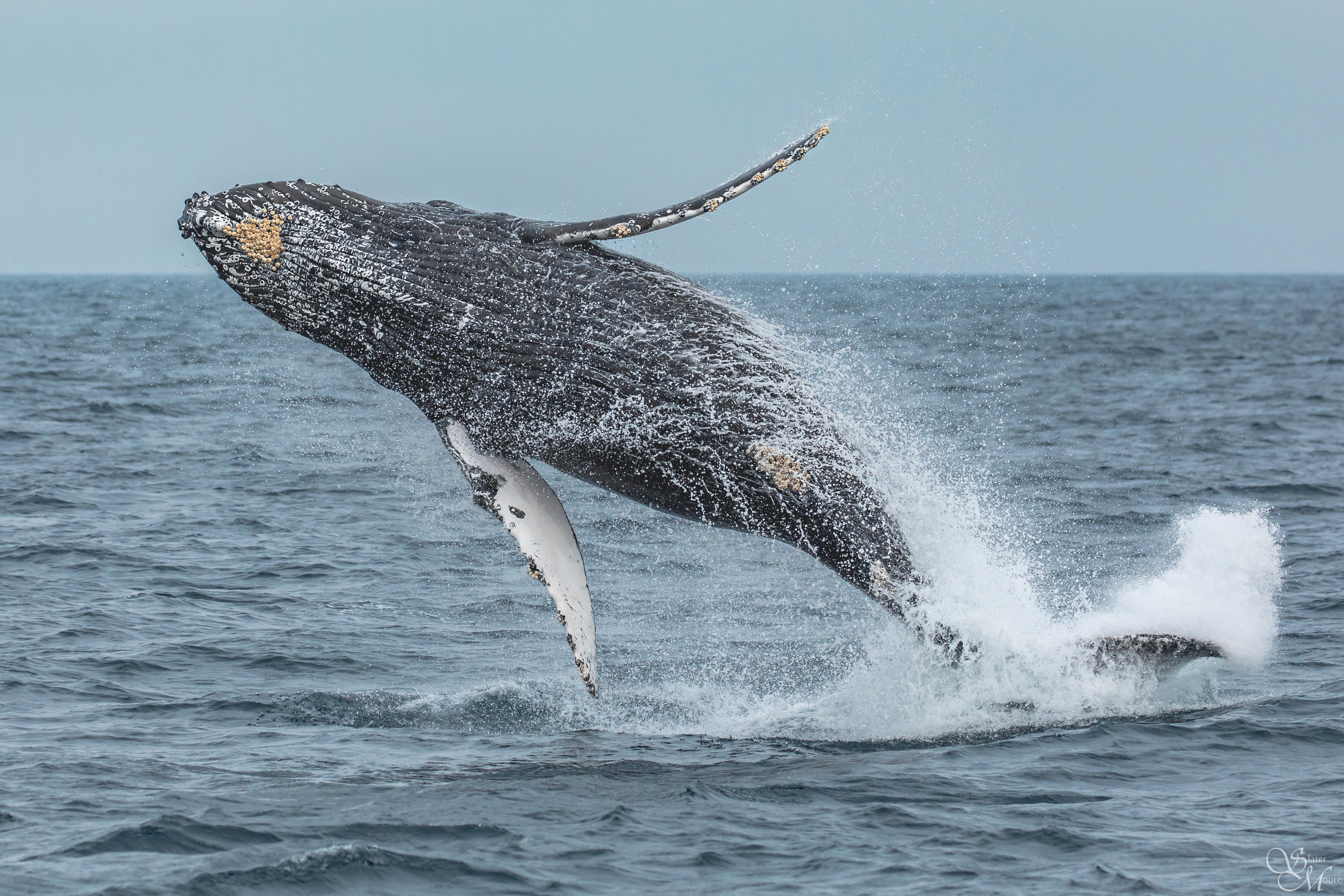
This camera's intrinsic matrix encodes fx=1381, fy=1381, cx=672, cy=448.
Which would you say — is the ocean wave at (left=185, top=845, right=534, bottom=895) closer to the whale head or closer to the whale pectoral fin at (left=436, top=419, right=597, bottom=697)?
the whale pectoral fin at (left=436, top=419, right=597, bottom=697)

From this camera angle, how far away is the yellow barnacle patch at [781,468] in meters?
10.9

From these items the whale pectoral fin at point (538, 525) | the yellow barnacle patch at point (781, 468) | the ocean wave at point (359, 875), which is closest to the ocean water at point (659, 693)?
the ocean wave at point (359, 875)

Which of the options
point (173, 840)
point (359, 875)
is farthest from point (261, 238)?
point (359, 875)

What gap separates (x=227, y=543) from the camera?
62.9ft

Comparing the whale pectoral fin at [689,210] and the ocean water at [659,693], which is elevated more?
the whale pectoral fin at [689,210]

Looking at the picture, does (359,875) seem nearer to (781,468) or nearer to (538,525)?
(538,525)

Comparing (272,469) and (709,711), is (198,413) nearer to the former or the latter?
(272,469)

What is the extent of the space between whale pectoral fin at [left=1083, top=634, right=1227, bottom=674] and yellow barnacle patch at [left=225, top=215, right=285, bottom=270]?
24.1 ft

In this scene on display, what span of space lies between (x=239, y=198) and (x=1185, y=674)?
902cm

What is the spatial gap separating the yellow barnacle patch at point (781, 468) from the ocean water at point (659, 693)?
0.77 m

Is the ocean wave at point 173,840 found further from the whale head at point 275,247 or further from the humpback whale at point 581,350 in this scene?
the whale head at point 275,247

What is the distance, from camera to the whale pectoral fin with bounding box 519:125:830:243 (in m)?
10.5
